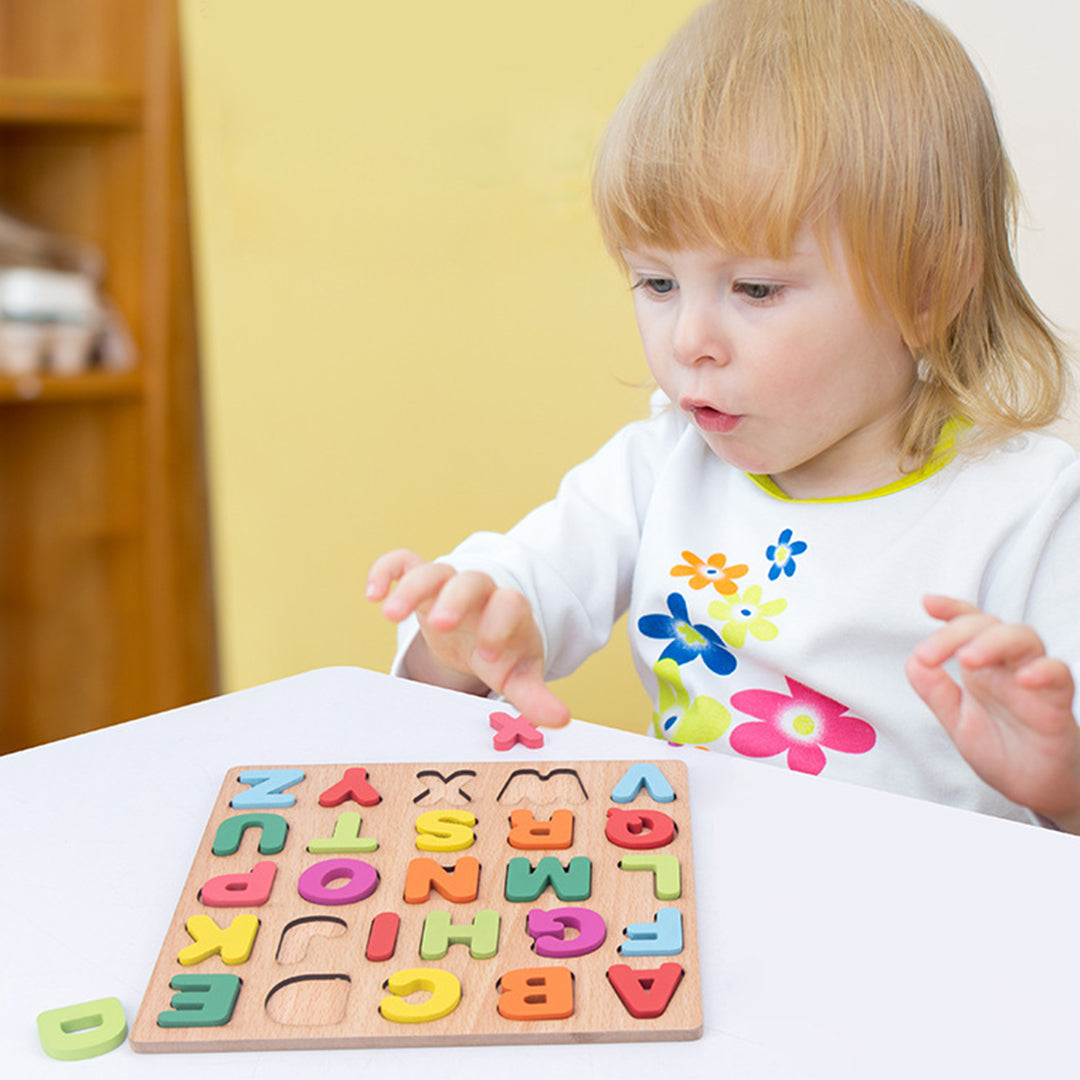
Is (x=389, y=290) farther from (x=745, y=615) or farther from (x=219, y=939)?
(x=219, y=939)

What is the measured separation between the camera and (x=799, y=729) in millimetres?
826

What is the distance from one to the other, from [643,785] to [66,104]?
1.39m

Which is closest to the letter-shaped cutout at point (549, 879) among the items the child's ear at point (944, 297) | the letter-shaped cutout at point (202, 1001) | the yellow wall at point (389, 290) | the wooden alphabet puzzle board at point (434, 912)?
the wooden alphabet puzzle board at point (434, 912)

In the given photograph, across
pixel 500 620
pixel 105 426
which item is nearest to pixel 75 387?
pixel 105 426

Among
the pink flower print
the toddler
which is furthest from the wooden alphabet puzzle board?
the pink flower print

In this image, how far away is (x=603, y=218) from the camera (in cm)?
84

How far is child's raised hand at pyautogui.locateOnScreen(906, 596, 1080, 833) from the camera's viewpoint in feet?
1.82

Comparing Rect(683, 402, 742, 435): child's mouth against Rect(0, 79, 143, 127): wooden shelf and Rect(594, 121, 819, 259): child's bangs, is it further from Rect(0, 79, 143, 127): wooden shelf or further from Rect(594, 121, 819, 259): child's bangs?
Rect(0, 79, 143, 127): wooden shelf

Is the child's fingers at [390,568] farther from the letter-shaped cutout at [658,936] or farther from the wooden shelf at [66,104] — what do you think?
the wooden shelf at [66,104]

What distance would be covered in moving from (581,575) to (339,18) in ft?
3.42

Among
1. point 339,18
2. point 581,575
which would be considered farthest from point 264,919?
point 339,18

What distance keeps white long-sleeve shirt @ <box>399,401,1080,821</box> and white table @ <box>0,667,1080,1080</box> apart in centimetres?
20

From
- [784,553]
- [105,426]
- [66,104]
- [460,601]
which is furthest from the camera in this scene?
[105,426]

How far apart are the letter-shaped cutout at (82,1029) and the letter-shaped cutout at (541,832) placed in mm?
166
